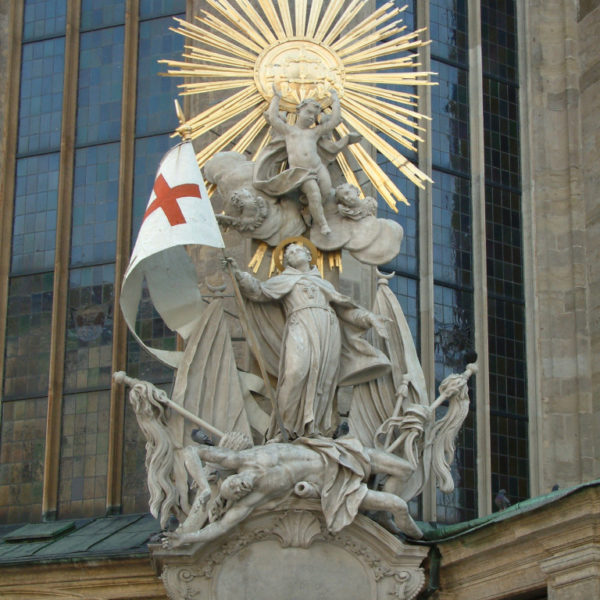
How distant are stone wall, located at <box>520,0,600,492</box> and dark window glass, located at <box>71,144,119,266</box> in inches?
161

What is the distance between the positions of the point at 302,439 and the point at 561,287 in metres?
5.65

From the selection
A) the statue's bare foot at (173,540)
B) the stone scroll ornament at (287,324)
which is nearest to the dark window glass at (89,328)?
the stone scroll ornament at (287,324)

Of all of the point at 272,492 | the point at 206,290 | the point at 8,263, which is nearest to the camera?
the point at 272,492

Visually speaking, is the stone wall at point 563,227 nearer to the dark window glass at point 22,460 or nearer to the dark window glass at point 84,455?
the dark window glass at point 84,455

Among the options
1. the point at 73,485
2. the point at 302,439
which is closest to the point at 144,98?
the point at 73,485

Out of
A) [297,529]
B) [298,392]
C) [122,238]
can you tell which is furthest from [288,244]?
[122,238]

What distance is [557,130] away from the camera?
62.3 ft

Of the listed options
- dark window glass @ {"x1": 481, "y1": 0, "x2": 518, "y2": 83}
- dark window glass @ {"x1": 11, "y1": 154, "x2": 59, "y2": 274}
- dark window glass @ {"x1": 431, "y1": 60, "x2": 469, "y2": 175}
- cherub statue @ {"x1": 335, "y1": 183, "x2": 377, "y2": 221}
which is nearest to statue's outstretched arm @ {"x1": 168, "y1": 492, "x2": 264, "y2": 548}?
cherub statue @ {"x1": 335, "y1": 183, "x2": 377, "y2": 221}

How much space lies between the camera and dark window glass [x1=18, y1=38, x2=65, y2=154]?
60.6 feet

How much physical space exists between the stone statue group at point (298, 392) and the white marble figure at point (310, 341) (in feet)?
0.03

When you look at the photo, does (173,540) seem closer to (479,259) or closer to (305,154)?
(305,154)

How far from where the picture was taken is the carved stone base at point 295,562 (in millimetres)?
13312

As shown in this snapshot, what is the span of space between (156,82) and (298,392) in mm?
5363

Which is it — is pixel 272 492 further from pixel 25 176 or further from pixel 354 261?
pixel 25 176
